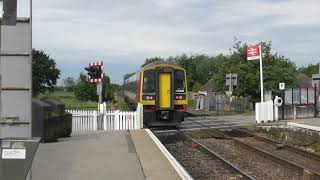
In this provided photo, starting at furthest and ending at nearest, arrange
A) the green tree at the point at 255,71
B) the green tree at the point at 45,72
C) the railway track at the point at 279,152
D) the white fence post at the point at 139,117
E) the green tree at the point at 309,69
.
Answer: the green tree at the point at 309,69 < the green tree at the point at 45,72 < the green tree at the point at 255,71 < the white fence post at the point at 139,117 < the railway track at the point at 279,152

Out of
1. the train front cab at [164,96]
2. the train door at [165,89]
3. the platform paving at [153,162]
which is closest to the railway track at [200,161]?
the platform paving at [153,162]

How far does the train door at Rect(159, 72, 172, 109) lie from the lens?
2725 cm

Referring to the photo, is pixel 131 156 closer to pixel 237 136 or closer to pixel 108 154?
pixel 108 154

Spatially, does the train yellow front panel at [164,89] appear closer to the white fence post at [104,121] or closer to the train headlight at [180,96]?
the train headlight at [180,96]

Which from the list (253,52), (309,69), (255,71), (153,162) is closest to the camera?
(153,162)

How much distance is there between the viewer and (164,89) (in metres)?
27.5

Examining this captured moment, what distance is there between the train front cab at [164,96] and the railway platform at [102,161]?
29.5 feet

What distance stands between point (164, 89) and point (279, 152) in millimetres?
10651

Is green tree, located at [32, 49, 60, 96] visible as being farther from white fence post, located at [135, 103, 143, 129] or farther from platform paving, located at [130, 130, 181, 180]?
platform paving, located at [130, 130, 181, 180]

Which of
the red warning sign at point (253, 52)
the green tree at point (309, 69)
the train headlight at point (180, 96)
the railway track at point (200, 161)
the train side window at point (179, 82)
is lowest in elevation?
the railway track at point (200, 161)

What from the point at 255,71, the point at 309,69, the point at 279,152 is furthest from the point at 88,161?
the point at 309,69

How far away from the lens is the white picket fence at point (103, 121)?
2497 cm

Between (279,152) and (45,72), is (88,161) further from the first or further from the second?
(45,72)

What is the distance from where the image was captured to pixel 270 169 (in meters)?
13.9
